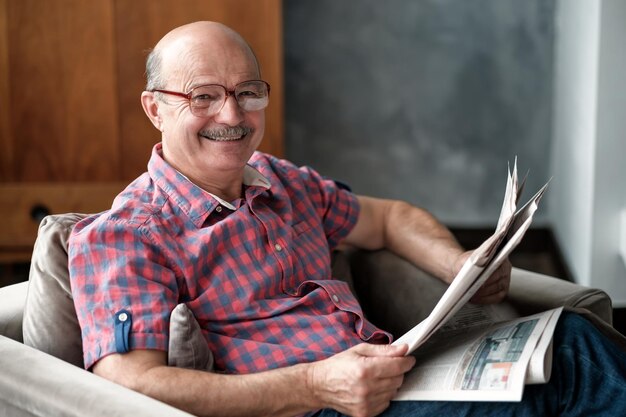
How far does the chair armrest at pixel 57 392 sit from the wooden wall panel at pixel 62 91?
2.17m

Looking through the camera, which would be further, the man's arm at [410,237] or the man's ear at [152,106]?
the man's arm at [410,237]

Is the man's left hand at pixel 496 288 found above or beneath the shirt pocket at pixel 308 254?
beneath

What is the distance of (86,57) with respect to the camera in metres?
3.53

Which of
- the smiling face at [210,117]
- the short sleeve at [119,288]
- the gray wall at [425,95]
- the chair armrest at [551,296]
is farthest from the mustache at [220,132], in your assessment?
the gray wall at [425,95]

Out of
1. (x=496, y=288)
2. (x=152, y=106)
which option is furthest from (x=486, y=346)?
(x=152, y=106)

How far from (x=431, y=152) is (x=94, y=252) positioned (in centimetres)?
279

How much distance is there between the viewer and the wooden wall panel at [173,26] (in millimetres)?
3502

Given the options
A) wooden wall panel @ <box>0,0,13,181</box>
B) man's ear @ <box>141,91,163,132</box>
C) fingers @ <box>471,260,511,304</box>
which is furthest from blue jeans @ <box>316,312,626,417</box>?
wooden wall panel @ <box>0,0,13,181</box>

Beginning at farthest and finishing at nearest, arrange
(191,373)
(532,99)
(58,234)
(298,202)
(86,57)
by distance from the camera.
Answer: (532,99)
(86,57)
(298,202)
(58,234)
(191,373)

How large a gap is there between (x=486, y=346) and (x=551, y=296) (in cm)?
35

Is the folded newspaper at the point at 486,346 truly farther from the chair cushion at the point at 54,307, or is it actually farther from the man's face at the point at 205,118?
the man's face at the point at 205,118

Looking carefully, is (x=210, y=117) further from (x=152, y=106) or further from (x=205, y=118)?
(x=152, y=106)

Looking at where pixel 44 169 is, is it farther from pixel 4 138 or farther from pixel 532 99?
pixel 532 99

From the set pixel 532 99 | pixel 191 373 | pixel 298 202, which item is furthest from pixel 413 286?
pixel 532 99
